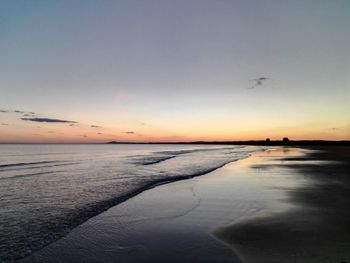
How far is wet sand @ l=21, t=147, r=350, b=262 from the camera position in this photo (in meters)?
7.44

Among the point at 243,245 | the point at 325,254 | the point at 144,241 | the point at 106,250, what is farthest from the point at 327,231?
the point at 106,250

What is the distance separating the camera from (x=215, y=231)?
31.0ft

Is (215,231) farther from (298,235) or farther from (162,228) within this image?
(298,235)

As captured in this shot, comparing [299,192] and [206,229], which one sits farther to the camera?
[299,192]

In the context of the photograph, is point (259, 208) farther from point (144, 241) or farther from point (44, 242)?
point (44, 242)

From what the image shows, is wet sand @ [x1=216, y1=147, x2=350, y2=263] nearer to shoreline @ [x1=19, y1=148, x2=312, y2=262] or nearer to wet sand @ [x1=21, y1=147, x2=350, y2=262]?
wet sand @ [x1=21, y1=147, x2=350, y2=262]

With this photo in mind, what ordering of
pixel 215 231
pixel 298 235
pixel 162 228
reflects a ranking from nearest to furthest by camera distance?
pixel 298 235 < pixel 215 231 < pixel 162 228

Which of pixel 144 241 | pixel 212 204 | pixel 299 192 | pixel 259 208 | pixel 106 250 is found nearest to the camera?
pixel 106 250

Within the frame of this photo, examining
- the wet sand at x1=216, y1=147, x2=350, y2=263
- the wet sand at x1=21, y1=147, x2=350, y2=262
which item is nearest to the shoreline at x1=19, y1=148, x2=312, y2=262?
the wet sand at x1=21, y1=147, x2=350, y2=262

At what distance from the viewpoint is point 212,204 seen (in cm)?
1355

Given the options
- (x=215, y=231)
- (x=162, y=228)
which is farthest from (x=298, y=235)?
(x=162, y=228)

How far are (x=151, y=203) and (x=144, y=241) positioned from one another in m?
5.73

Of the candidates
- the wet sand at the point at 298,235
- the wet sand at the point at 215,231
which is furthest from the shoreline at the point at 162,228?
the wet sand at the point at 298,235

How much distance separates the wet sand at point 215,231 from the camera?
7441 millimetres
